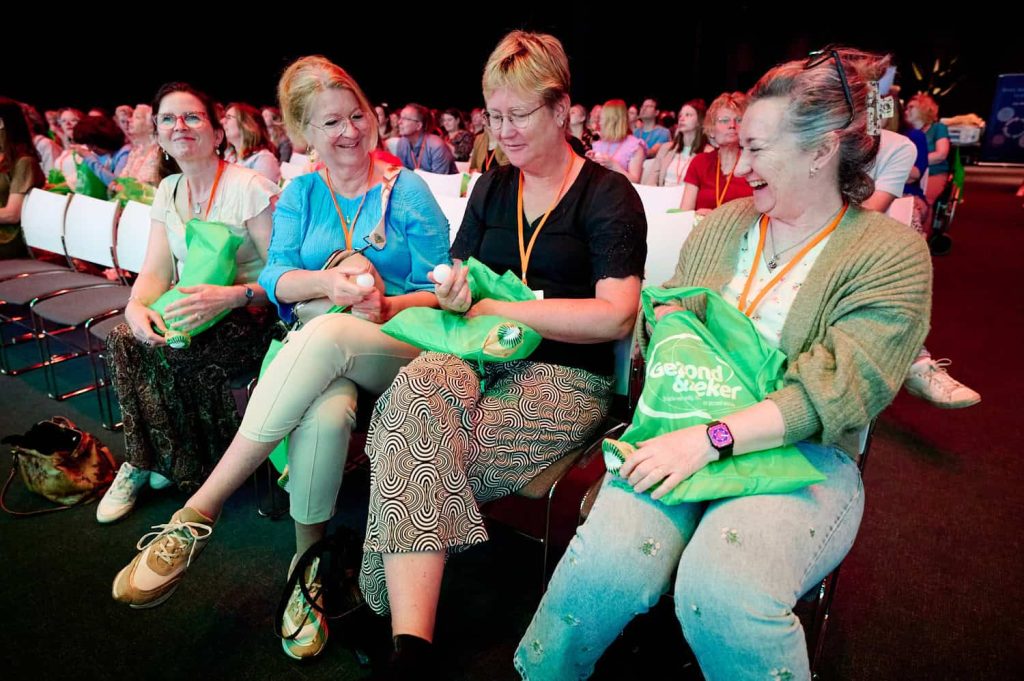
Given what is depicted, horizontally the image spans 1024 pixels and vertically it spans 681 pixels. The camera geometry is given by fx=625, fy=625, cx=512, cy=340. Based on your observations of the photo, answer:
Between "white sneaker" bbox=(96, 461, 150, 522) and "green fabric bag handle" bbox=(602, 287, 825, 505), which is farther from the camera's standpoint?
"white sneaker" bbox=(96, 461, 150, 522)

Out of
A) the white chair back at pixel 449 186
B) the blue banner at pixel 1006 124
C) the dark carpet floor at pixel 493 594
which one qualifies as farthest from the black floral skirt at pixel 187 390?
the blue banner at pixel 1006 124

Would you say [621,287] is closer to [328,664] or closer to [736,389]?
[736,389]

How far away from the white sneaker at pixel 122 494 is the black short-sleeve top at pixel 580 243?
158cm

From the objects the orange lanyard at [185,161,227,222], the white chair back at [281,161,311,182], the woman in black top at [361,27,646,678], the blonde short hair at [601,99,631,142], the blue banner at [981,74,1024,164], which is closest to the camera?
the woman in black top at [361,27,646,678]

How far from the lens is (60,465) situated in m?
2.27

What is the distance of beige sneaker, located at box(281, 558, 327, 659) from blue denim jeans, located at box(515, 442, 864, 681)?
2.02 ft

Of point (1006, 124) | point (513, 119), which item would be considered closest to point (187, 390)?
point (513, 119)

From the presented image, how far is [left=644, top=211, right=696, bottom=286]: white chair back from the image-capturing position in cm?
223

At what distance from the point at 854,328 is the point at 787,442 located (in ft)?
0.84

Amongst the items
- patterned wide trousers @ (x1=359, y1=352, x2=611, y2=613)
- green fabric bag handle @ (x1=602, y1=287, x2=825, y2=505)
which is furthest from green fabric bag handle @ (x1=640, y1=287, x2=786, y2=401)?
patterned wide trousers @ (x1=359, y1=352, x2=611, y2=613)

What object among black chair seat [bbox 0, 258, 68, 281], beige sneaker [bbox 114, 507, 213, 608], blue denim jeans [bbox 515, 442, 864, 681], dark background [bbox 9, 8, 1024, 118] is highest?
dark background [bbox 9, 8, 1024, 118]

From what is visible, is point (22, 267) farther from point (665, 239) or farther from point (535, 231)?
point (665, 239)

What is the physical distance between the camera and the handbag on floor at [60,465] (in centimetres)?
227

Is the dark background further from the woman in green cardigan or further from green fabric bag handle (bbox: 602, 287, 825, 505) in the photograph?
green fabric bag handle (bbox: 602, 287, 825, 505)
